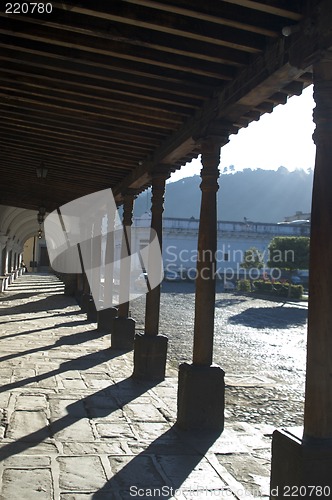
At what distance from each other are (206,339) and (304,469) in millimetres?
2330

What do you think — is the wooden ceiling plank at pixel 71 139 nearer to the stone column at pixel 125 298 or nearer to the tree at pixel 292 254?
the stone column at pixel 125 298

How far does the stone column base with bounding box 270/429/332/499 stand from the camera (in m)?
3.06

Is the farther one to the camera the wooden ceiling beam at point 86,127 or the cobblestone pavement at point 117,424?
the wooden ceiling beam at point 86,127

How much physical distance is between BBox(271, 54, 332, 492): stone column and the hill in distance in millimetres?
126949

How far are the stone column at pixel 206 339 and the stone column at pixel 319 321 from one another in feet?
5.99

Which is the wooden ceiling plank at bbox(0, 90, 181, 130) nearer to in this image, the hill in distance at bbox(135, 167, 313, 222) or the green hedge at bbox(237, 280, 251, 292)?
the green hedge at bbox(237, 280, 251, 292)

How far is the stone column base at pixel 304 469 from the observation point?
3062mm

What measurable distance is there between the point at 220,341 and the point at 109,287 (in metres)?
2.98

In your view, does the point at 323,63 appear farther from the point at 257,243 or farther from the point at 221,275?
the point at 257,243

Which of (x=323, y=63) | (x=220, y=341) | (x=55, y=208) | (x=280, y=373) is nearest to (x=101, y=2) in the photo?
(x=323, y=63)

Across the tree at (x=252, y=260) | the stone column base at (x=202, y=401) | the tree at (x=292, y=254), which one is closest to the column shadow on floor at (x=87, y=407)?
the stone column base at (x=202, y=401)

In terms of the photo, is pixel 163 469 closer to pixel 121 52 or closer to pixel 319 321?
pixel 319 321

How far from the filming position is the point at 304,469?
3.07 m

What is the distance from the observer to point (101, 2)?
3574mm
